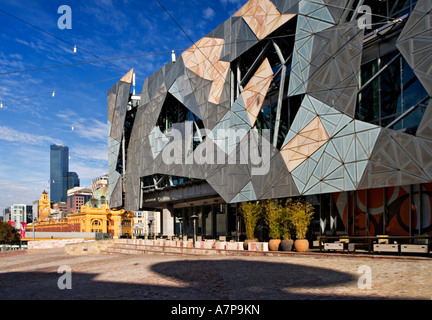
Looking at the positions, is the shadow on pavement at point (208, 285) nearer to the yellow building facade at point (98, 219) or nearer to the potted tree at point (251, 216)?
the potted tree at point (251, 216)


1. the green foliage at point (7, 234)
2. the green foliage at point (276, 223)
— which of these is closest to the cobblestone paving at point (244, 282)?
the green foliage at point (276, 223)

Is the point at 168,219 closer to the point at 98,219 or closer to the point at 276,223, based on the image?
the point at 276,223

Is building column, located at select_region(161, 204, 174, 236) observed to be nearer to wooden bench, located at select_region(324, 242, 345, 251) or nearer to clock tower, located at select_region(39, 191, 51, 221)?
wooden bench, located at select_region(324, 242, 345, 251)

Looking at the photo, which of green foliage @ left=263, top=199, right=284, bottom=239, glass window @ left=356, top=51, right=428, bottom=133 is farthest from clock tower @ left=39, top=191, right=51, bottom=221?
glass window @ left=356, top=51, right=428, bottom=133

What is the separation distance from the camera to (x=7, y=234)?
233 ft

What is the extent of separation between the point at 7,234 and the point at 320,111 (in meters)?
66.0

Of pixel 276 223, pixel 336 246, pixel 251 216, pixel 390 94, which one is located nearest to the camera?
pixel 336 246

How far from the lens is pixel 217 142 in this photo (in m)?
31.0

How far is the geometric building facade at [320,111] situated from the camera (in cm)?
1927

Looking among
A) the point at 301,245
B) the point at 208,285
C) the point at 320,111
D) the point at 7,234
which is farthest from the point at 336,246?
the point at 7,234

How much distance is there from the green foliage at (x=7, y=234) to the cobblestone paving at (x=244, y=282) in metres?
58.0
